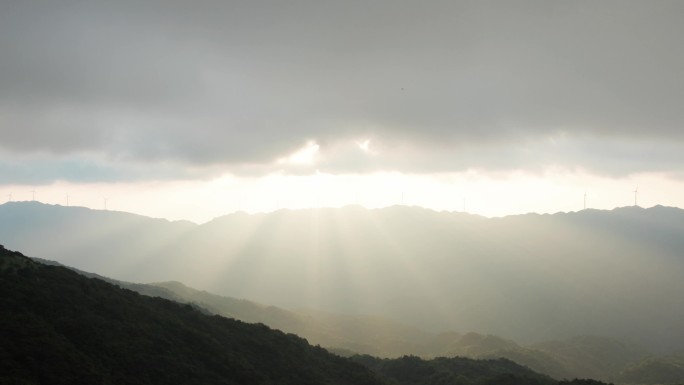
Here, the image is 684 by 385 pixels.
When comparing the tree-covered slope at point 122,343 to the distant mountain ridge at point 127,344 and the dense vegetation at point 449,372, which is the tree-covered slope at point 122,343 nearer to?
the distant mountain ridge at point 127,344

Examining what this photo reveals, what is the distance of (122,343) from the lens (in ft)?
170

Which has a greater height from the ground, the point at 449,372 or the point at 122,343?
the point at 122,343

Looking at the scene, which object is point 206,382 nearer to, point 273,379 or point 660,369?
point 273,379

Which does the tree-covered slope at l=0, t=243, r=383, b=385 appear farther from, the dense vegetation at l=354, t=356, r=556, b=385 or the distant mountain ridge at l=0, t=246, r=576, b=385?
the dense vegetation at l=354, t=356, r=556, b=385

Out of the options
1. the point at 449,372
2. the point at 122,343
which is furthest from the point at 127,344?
the point at 449,372

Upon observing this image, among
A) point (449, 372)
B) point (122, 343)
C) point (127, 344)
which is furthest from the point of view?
point (449, 372)

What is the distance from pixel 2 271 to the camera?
5659 centimetres

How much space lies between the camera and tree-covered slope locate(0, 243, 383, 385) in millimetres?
43562

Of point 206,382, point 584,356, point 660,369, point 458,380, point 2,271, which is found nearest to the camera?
point 206,382

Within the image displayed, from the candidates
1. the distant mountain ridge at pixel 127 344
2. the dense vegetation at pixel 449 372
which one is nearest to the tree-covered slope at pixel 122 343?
the distant mountain ridge at pixel 127 344

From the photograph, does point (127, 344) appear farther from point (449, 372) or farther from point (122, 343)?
point (449, 372)

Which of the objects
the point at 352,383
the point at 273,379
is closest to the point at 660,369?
the point at 352,383

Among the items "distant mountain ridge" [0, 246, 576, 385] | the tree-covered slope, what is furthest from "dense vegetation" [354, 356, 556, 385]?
the tree-covered slope

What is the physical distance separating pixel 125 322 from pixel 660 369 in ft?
528
